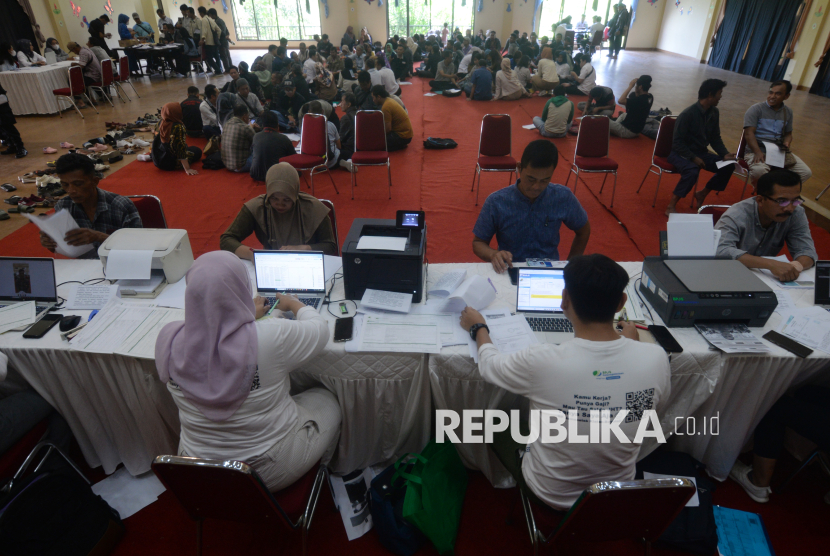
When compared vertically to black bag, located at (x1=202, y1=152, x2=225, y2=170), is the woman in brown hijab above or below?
above

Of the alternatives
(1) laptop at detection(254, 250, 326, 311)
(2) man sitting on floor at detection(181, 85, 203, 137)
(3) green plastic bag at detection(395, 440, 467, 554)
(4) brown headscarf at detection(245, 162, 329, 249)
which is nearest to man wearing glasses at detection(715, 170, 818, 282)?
(3) green plastic bag at detection(395, 440, 467, 554)

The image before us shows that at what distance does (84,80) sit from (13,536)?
993 cm

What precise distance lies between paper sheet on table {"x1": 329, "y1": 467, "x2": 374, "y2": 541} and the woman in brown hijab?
1.20 meters

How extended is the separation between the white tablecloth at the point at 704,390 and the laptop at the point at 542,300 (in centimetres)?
9

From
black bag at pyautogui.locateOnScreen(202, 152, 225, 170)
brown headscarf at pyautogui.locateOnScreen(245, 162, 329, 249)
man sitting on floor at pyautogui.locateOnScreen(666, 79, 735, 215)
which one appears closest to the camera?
brown headscarf at pyautogui.locateOnScreen(245, 162, 329, 249)

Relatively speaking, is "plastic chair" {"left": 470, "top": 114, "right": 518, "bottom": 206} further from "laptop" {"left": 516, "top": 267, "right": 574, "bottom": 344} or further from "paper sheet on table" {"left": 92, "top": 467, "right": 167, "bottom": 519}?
"paper sheet on table" {"left": 92, "top": 467, "right": 167, "bottom": 519}

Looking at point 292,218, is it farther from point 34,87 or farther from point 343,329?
point 34,87

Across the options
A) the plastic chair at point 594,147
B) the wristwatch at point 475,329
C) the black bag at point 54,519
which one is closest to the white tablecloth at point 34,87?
the black bag at point 54,519

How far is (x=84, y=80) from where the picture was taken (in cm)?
845

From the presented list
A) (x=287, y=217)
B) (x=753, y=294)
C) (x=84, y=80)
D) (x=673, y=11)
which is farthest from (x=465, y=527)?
(x=673, y=11)

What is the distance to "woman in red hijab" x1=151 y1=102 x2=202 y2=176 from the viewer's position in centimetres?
546

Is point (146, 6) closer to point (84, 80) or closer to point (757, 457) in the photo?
point (84, 80)

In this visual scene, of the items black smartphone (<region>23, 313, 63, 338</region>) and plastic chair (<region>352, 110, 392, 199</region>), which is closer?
black smartphone (<region>23, 313, 63, 338</region>)

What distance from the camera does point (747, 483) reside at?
1.95 meters
